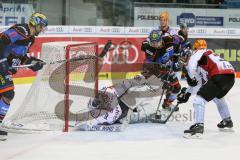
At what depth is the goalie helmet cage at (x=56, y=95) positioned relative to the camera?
18.5 feet

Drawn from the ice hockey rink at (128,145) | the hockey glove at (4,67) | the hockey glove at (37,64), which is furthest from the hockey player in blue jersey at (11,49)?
the ice hockey rink at (128,145)

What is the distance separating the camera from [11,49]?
537cm

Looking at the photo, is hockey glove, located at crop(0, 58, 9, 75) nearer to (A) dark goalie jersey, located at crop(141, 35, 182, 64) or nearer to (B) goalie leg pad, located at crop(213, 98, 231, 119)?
(A) dark goalie jersey, located at crop(141, 35, 182, 64)

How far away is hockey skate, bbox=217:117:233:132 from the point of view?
5875 mm

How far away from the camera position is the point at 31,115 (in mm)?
5762

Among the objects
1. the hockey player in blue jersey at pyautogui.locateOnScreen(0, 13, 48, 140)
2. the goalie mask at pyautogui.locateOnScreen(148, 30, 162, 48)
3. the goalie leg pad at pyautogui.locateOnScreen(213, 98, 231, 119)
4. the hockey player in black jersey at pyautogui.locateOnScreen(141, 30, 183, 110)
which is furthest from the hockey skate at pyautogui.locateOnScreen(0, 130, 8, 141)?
the goalie leg pad at pyautogui.locateOnScreen(213, 98, 231, 119)

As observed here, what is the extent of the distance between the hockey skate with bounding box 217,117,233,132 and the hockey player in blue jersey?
1955 mm

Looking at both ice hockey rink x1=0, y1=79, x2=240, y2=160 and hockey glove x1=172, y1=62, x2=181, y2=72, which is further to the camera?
hockey glove x1=172, y1=62, x2=181, y2=72

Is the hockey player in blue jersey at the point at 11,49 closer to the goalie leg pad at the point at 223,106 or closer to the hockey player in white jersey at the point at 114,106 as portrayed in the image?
the hockey player in white jersey at the point at 114,106

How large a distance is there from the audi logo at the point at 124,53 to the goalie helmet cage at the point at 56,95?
3.70 m

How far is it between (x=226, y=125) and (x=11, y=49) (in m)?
2.18

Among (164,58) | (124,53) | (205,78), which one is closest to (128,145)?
(205,78)

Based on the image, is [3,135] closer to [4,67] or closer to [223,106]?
[4,67]

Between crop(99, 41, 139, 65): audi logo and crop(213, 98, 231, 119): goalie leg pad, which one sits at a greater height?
crop(99, 41, 139, 65): audi logo
